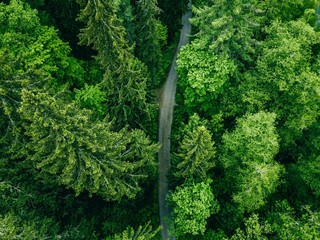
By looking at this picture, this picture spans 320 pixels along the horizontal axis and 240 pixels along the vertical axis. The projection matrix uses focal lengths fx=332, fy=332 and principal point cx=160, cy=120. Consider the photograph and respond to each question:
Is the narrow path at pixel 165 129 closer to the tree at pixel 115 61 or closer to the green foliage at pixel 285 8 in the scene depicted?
the tree at pixel 115 61

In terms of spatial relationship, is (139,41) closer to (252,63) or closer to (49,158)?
(252,63)

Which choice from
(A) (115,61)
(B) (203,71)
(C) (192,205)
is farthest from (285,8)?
(C) (192,205)

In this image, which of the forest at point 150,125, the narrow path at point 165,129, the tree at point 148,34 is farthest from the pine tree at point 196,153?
the tree at point 148,34

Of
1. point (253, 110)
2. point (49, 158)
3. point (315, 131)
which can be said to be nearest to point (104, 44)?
point (49, 158)

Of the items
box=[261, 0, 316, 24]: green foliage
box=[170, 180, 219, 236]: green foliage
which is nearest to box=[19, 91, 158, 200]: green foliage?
box=[170, 180, 219, 236]: green foliage

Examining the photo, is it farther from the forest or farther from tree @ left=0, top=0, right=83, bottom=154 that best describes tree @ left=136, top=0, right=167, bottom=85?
tree @ left=0, top=0, right=83, bottom=154

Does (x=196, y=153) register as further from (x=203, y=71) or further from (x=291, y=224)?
(x=291, y=224)
